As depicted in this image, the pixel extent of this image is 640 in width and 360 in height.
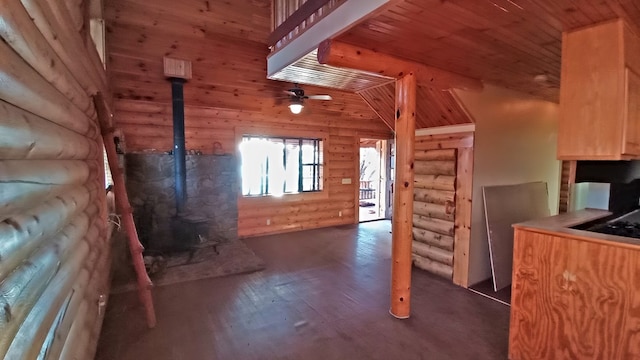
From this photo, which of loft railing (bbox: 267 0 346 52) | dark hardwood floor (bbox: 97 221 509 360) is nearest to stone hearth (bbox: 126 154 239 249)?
dark hardwood floor (bbox: 97 221 509 360)

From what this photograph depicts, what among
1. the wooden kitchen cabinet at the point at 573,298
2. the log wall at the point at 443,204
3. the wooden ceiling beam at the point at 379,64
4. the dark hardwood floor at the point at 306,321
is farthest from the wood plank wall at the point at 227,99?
the wooden kitchen cabinet at the point at 573,298

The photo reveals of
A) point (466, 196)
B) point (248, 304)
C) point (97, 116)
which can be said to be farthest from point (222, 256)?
point (466, 196)

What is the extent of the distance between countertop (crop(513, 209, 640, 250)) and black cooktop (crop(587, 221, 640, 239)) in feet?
0.30

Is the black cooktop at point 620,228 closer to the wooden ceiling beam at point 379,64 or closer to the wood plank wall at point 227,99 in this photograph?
the wooden ceiling beam at point 379,64

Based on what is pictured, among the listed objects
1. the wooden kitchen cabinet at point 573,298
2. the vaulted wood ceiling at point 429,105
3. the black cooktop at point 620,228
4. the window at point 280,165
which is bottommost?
the wooden kitchen cabinet at point 573,298

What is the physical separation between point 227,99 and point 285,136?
141 cm

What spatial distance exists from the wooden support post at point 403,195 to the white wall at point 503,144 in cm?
84

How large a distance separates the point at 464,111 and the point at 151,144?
176 inches

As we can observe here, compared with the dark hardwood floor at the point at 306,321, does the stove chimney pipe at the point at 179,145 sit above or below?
above

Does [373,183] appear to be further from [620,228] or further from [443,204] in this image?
[620,228]

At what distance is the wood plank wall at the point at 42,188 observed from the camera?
2.86 feet

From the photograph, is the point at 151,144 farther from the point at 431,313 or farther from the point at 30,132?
the point at 431,313

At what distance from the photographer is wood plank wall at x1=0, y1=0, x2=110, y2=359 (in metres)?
0.87

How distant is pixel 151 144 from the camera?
4.77m
